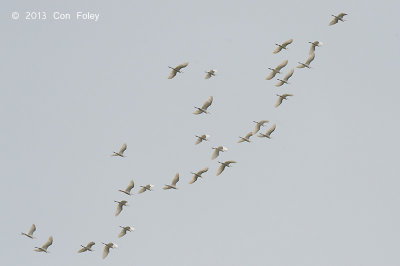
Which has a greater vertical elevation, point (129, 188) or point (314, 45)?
point (314, 45)

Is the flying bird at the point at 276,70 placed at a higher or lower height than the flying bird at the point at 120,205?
higher

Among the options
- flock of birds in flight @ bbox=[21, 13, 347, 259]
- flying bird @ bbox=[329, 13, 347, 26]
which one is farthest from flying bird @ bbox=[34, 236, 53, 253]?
flying bird @ bbox=[329, 13, 347, 26]

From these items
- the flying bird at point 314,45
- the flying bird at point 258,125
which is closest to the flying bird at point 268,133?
the flying bird at point 258,125

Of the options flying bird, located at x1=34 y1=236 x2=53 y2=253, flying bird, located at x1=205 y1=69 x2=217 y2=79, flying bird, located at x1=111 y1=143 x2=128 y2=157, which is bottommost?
flying bird, located at x1=34 y1=236 x2=53 y2=253

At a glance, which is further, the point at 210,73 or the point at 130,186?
the point at 130,186

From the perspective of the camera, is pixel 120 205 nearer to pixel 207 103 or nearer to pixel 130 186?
pixel 130 186

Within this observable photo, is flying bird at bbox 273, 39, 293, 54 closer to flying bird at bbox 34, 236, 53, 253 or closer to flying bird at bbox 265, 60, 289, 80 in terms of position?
flying bird at bbox 265, 60, 289, 80

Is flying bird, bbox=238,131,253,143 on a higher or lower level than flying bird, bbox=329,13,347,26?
lower

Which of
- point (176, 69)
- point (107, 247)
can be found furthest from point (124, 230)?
point (176, 69)

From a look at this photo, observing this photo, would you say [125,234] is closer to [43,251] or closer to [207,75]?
[43,251]

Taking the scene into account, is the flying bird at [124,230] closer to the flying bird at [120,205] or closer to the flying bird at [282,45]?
the flying bird at [120,205]

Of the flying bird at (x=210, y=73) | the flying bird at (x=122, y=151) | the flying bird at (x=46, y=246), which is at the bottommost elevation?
the flying bird at (x=46, y=246)

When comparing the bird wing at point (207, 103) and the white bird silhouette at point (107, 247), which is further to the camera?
the bird wing at point (207, 103)

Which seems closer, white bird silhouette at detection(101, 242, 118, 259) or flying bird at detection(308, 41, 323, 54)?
white bird silhouette at detection(101, 242, 118, 259)
